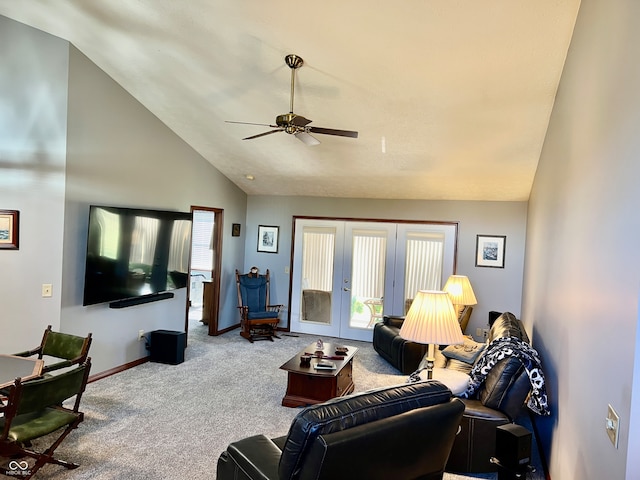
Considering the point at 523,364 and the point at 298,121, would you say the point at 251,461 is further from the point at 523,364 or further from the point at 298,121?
the point at 298,121

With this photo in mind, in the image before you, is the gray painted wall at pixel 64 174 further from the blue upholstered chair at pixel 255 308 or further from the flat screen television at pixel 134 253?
the blue upholstered chair at pixel 255 308

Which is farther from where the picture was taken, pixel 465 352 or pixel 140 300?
pixel 140 300

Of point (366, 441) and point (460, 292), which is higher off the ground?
point (460, 292)

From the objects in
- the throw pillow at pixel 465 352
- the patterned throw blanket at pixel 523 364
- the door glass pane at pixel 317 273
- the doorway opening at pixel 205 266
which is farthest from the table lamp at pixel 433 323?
the door glass pane at pixel 317 273

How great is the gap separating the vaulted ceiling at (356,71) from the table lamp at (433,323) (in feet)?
6.41

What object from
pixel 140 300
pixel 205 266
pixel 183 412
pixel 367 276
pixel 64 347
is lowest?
pixel 183 412

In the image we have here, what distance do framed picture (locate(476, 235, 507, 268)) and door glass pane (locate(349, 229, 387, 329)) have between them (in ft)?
4.69

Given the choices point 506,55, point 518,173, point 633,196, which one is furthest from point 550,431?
point 518,173

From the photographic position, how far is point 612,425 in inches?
65.2

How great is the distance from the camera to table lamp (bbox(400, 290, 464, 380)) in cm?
285

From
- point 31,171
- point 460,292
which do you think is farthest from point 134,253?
point 460,292

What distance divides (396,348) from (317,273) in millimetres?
2299

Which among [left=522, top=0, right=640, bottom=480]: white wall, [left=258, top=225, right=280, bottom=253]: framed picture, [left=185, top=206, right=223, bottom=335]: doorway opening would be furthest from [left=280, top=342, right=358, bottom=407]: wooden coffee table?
[left=258, top=225, right=280, bottom=253]: framed picture

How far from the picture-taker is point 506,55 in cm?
331
